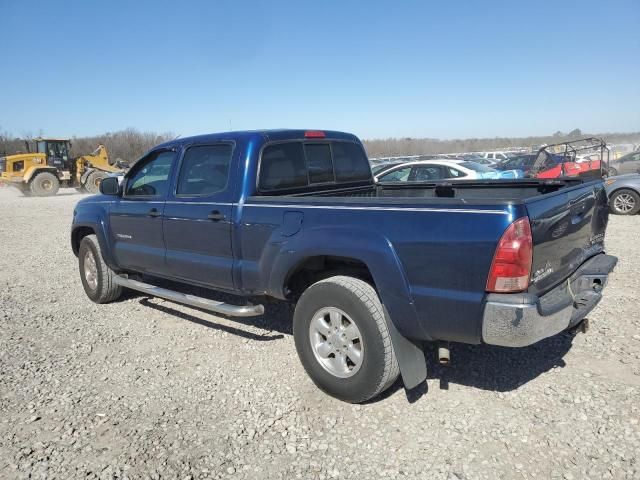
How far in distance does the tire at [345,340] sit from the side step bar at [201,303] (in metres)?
0.50

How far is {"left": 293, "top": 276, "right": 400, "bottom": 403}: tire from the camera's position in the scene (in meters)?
3.12

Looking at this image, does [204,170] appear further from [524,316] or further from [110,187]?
[524,316]

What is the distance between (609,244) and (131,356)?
7622 millimetres

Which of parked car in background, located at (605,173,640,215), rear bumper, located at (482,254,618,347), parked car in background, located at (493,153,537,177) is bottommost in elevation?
parked car in background, located at (605,173,640,215)

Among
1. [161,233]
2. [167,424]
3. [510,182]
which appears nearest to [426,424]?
[167,424]

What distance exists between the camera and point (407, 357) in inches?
124

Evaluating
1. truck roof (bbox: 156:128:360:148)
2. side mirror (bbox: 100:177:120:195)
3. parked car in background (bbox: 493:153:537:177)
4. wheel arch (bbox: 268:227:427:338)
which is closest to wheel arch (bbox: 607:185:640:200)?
parked car in background (bbox: 493:153:537:177)

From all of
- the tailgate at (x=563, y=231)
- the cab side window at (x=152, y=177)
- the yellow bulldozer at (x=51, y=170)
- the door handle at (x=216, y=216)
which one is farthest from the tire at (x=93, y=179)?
the tailgate at (x=563, y=231)

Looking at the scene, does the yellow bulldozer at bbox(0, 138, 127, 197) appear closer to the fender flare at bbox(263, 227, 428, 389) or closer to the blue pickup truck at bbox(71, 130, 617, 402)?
the blue pickup truck at bbox(71, 130, 617, 402)

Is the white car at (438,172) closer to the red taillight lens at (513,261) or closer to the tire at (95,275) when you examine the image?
the tire at (95,275)

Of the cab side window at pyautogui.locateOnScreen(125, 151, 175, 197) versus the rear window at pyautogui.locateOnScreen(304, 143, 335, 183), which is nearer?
the rear window at pyautogui.locateOnScreen(304, 143, 335, 183)

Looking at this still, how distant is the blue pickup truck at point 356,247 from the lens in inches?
105

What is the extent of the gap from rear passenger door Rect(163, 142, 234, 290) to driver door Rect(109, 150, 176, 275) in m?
0.18

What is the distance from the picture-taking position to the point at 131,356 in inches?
171
